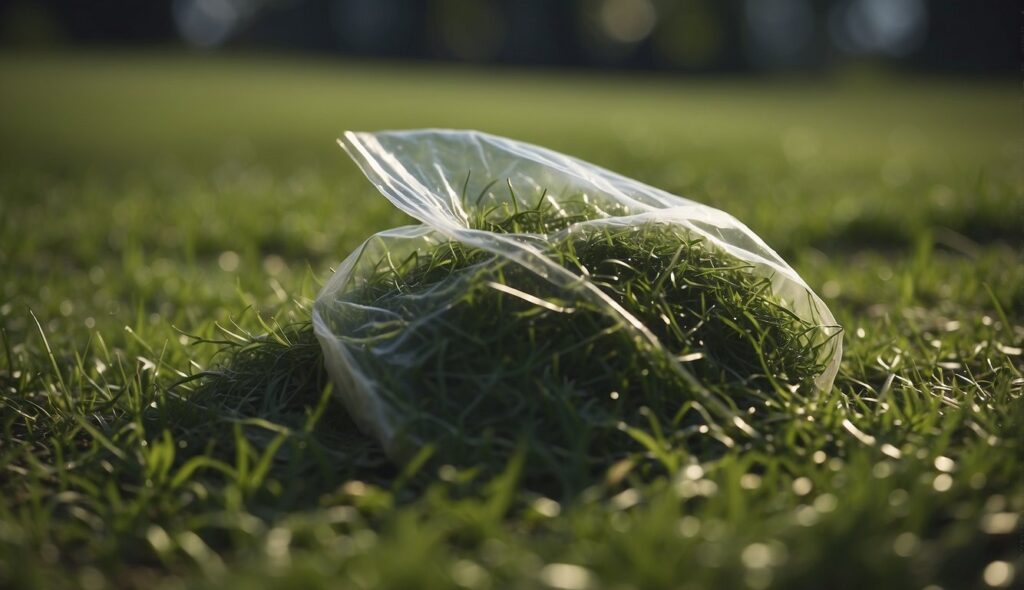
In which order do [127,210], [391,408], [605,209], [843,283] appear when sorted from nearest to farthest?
[391,408]
[605,209]
[843,283]
[127,210]

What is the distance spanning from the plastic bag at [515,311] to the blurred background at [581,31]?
2848 cm

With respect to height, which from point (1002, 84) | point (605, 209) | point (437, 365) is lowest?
point (1002, 84)

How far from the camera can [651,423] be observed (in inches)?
69.4

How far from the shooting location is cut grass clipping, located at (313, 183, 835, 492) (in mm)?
1755

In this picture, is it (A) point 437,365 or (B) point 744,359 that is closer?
(A) point 437,365

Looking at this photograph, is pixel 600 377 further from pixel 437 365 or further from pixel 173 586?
pixel 173 586

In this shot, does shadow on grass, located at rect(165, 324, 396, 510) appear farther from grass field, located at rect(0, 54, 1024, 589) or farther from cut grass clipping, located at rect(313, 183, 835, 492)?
cut grass clipping, located at rect(313, 183, 835, 492)

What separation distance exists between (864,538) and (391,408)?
3.04 ft

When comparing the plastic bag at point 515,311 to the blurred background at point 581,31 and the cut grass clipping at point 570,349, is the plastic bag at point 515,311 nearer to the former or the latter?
the cut grass clipping at point 570,349

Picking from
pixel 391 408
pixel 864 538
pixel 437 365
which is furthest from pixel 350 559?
pixel 864 538

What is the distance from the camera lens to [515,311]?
6.30 feet

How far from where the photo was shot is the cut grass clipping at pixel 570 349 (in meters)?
1.75

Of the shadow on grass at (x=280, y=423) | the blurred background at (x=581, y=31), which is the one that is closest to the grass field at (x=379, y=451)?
the shadow on grass at (x=280, y=423)

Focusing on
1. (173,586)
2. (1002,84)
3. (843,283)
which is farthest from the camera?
(1002,84)
